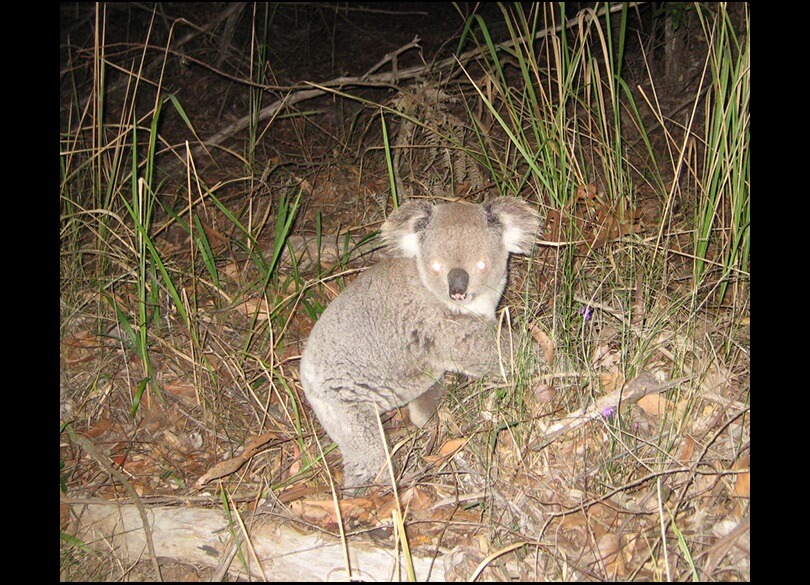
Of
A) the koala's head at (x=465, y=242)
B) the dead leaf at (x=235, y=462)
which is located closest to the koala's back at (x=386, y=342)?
the koala's head at (x=465, y=242)

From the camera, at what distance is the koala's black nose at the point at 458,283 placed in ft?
10.4

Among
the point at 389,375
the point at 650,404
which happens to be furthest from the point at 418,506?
the point at 650,404

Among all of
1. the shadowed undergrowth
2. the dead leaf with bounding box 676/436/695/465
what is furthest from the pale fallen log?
the dead leaf with bounding box 676/436/695/465

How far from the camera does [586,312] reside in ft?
10.6

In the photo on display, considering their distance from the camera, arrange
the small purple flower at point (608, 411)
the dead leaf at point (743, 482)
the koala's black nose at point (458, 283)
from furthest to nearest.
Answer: the koala's black nose at point (458, 283), the small purple flower at point (608, 411), the dead leaf at point (743, 482)

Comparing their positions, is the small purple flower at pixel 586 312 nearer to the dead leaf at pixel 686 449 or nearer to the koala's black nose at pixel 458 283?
the koala's black nose at pixel 458 283

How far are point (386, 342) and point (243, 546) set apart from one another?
116cm

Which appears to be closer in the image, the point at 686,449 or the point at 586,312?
the point at 686,449

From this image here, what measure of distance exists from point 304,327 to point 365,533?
5.71 feet

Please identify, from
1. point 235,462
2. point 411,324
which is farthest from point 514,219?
point 235,462

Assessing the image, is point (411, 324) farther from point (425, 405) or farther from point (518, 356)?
point (518, 356)

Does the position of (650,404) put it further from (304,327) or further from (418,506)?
(304,327)

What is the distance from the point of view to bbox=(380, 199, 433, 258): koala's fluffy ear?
342 cm

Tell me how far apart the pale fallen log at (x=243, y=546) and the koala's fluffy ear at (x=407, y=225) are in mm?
1476
